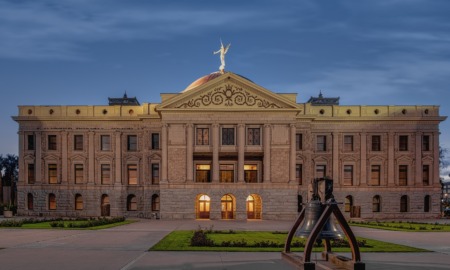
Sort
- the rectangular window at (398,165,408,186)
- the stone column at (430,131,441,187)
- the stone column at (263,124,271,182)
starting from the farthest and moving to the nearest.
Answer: the rectangular window at (398,165,408,186), the stone column at (430,131,441,187), the stone column at (263,124,271,182)

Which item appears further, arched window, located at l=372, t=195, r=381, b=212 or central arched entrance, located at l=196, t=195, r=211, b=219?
arched window, located at l=372, t=195, r=381, b=212

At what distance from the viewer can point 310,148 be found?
215 feet

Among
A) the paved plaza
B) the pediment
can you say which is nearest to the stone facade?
the pediment

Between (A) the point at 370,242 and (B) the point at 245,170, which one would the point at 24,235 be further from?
(B) the point at 245,170

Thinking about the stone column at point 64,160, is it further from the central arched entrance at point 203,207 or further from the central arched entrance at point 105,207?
the central arched entrance at point 203,207

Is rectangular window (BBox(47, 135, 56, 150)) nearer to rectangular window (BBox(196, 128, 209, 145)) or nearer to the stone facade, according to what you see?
the stone facade

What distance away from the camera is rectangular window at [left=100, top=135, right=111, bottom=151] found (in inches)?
2650

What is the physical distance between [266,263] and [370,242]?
11.5m

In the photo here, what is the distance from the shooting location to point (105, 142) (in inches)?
2655

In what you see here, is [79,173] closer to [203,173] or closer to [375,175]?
[203,173]

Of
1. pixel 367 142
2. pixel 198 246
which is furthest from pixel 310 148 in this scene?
pixel 198 246

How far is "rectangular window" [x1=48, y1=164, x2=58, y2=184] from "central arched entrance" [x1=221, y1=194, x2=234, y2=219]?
925 inches

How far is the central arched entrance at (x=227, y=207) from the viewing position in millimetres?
59938

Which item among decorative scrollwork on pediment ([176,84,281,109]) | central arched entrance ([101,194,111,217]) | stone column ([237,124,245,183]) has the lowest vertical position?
central arched entrance ([101,194,111,217])
